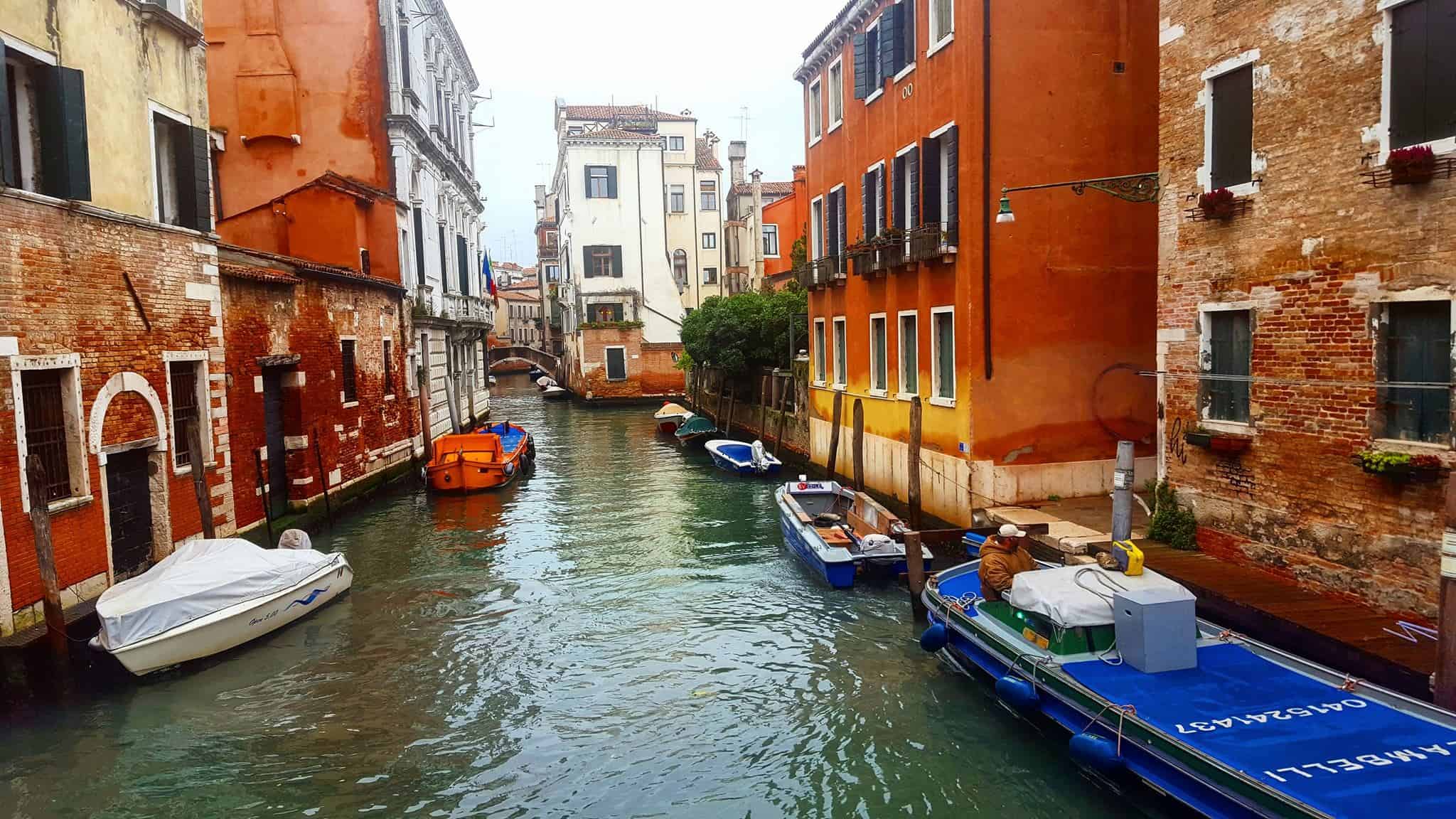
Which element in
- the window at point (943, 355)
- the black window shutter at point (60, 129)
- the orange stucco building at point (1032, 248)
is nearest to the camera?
the black window shutter at point (60, 129)

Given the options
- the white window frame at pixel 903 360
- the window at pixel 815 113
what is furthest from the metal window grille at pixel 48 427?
the window at pixel 815 113

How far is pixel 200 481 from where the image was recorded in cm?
1037

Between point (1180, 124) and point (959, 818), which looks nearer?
point (959, 818)

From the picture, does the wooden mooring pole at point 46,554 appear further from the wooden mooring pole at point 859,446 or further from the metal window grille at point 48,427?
the wooden mooring pole at point 859,446

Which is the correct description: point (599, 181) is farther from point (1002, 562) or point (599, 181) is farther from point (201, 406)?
point (1002, 562)

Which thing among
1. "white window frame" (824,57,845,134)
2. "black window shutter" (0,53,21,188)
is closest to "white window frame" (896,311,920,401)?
"white window frame" (824,57,845,134)

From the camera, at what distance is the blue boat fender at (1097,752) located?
586 cm

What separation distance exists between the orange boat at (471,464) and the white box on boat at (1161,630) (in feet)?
46.5

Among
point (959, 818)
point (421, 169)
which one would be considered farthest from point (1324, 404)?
point (421, 169)

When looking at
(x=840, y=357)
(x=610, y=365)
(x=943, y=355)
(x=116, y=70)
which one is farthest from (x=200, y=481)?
(x=610, y=365)

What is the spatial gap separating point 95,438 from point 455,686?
4098 mm

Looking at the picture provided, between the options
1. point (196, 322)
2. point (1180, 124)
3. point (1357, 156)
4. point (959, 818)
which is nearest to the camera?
point (959, 818)

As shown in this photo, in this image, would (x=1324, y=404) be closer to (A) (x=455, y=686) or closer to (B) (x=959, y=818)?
(B) (x=959, y=818)

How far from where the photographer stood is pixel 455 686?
842 centimetres
